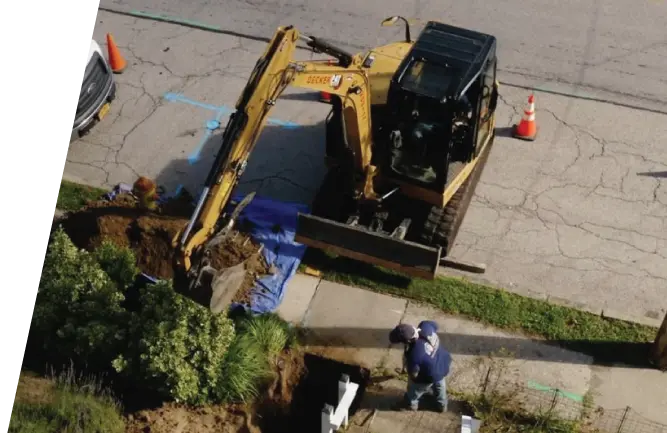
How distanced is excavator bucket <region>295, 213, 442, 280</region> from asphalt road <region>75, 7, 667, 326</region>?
121cm

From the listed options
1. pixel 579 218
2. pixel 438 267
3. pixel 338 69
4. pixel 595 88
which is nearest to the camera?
pixel 338 69

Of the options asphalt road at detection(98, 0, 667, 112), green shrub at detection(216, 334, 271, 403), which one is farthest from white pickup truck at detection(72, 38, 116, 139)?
green shrub at detection(216, 334, 271, 403)

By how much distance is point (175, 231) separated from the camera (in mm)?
9461

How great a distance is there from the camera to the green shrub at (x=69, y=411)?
7.41m

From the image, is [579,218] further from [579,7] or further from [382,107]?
[579,7]

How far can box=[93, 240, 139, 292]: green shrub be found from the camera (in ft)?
28.8

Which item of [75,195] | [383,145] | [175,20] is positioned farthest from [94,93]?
[383,145]

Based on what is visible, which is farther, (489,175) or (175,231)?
(489,175)

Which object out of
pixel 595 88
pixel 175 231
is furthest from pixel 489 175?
pixel 175 231

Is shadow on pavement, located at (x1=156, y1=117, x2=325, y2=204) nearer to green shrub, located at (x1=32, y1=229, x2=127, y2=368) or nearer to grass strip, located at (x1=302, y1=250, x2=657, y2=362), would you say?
grass strip, located at (x1=302, y1=250, x2=657, y2=362)

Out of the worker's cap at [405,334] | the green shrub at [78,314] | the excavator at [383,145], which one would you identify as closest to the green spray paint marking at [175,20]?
the excavator at [383,145]

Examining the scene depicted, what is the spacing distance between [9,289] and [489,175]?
368 inches

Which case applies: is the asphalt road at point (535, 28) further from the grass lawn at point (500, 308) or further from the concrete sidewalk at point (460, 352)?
the concrete sidewalk at point (460, 352)

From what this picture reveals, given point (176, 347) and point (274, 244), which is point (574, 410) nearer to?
point (274, 244)
